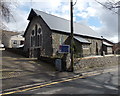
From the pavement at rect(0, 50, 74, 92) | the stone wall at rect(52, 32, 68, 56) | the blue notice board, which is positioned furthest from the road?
the stone wall at rect(52, 32, 68, 56)

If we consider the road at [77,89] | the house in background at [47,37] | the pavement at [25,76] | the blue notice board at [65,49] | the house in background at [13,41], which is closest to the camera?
the road at [77,89]

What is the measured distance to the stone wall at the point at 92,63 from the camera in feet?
45.6

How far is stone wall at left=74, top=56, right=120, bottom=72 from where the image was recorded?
13902mm

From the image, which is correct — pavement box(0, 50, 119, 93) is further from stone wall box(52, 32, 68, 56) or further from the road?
stone wall box(52, 32, 68, 56)

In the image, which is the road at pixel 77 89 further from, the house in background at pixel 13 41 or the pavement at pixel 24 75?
the house in background at pixel 13 41

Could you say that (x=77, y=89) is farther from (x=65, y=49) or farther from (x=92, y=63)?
(x=92, y=63)

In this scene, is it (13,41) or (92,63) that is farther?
(13,41)

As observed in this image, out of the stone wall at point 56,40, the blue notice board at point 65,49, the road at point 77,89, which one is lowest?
the road at point 77,89

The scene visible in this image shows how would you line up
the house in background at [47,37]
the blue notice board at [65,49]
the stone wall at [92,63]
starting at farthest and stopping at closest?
the house in background at [47,37] → the stone wall at [92,63] → the blue notice board at [65,49]

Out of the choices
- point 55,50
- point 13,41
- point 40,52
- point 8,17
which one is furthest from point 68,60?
point 13,41

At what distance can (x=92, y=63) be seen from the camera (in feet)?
54.1

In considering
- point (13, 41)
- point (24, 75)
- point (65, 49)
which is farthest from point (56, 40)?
point (13, 41)

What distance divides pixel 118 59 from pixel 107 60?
5353 millimetres

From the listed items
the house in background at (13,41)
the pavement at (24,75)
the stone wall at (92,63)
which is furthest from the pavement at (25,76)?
the house in background at (13,41)
